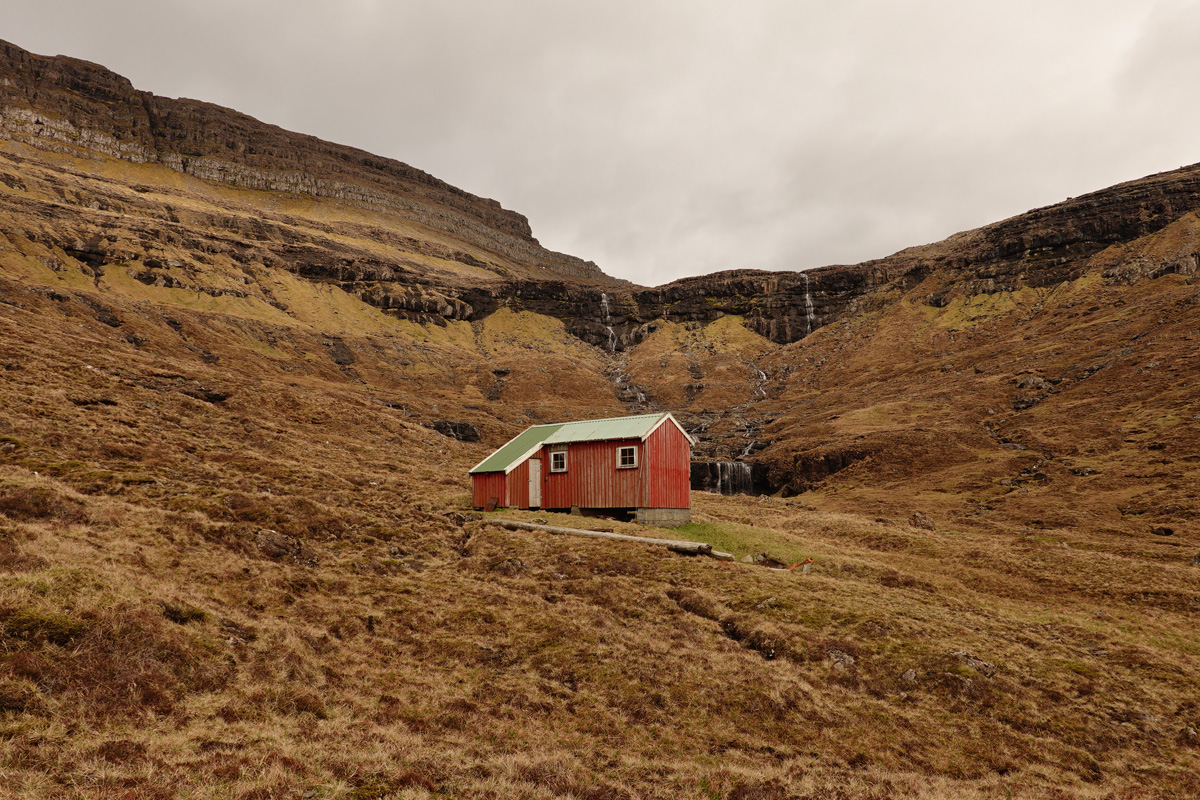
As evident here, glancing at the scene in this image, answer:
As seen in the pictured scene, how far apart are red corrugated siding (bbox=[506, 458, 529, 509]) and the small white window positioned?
6199mm

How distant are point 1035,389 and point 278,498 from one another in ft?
255

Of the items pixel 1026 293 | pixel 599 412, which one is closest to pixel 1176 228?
pixel 1026 293

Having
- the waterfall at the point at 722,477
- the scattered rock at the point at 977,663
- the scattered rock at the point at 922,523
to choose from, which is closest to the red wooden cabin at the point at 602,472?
the scattered rock at the point at 922,523

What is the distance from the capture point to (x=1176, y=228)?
9812 centimetres

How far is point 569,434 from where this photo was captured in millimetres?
36344

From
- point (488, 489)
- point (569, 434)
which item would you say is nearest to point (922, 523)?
point (569, 434)

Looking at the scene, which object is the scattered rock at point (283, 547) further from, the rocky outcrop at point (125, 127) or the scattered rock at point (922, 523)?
the rocky outcrop at point (125, 127)

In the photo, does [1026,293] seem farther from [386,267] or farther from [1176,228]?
[386,267]

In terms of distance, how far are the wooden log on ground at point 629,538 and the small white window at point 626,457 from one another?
5.60 metres

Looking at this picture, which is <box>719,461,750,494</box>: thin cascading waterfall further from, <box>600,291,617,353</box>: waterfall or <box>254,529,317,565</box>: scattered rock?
<box>600,291,617,353</box>: waterfall

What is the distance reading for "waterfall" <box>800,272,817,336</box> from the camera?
425 ft

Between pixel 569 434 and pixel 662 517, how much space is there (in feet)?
26.0

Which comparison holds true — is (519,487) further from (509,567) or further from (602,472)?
(509,567)

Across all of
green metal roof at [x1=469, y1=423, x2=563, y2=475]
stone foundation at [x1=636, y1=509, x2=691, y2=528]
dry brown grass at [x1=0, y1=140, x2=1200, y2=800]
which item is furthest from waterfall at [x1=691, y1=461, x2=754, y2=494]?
stone foundation at [x1=636, y1=509, x2=691, y2=528]
